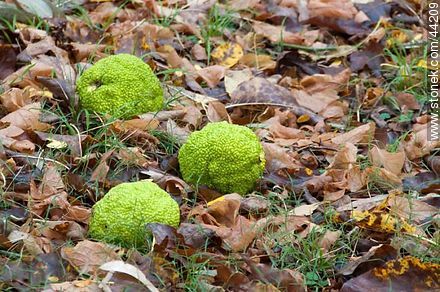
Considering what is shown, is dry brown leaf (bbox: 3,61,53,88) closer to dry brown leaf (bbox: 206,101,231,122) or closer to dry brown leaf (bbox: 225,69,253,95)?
dry brown leaf (bbox: 206,101,231,122)

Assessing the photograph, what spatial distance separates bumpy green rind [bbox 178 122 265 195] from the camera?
3.07m

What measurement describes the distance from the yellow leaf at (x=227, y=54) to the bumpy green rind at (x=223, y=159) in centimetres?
115

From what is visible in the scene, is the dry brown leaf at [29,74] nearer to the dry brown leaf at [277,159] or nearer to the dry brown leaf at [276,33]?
the dry brown leaf at [277,159]

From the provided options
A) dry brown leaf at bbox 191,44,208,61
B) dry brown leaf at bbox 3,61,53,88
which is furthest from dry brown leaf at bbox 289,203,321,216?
dry brown leaf at bbox 191,44,208,61

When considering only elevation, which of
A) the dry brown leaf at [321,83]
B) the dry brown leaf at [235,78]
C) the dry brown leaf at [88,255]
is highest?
the dry brown leaf at [88,255]

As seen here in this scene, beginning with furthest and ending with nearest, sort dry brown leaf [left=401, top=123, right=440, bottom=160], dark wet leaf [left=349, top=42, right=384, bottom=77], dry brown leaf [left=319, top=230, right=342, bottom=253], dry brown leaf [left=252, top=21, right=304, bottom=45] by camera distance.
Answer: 1. dry brown leaf [left=252, top=21, right=304, bottom=45]
2. dark wet leaf [left=349, top=42, right=384, bottom=77]
3. dry brown leaf [left=401, top=123, right=440, bottom=160]
4. dry brown leaf [left=319, top=230, right=342, bottom=253]

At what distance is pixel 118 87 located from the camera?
11.1 ft

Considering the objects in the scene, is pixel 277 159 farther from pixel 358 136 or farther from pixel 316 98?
pixel 316 98

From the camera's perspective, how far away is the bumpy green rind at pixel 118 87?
11.1 ft

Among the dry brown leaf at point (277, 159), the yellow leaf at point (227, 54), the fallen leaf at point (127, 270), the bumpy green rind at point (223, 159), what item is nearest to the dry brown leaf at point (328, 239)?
the bumpy green rind at point (223, 159)

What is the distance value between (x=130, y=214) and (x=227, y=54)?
1.72m

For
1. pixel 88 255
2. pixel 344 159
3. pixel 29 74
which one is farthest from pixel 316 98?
pixel 88 255

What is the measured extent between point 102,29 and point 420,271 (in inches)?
86.2

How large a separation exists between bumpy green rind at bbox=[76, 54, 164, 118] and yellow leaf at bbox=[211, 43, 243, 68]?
2.73 feet
